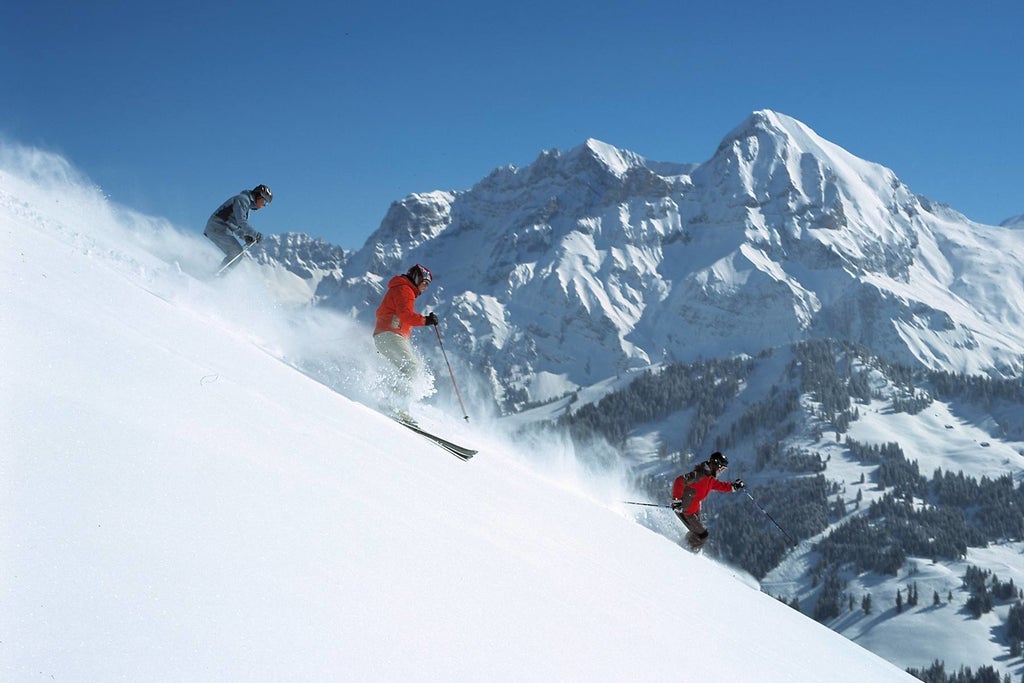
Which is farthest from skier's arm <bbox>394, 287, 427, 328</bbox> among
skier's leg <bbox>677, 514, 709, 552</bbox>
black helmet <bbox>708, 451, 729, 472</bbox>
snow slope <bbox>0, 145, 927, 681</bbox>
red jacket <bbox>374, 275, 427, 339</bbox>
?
skier's leg <bbox>677, 514, 709, 552</bbox>

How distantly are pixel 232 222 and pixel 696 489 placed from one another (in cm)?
1098

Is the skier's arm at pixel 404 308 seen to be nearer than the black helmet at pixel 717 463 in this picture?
Yes

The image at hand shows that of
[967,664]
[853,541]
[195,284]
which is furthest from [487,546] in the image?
[853,541]

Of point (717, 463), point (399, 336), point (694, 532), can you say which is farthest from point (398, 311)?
point (694, 532)

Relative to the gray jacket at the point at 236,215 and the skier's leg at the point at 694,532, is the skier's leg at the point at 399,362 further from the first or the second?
the skier's leg at the point at 694,532

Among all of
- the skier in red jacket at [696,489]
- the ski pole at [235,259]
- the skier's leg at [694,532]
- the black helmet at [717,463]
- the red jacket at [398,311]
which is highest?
the ski pole at [235,259]

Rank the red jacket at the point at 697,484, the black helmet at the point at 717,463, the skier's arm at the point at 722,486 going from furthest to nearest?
the red jacket at the point at 697,484 < the black helmet at the point at 717,463 < the skier's arm at the point at 722,486

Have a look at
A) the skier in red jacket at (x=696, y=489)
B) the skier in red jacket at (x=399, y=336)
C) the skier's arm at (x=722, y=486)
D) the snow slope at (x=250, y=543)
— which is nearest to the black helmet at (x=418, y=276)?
Result: the skier in red jacket at (x=399, y=336)

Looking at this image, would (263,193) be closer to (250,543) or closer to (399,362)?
(399,362)

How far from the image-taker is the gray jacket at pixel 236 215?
15.4 meters

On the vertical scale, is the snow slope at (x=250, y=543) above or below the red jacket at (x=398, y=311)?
below

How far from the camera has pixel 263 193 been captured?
50.6 ft

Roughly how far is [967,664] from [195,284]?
13511 cm

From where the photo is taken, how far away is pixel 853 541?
A: 15350 cm
